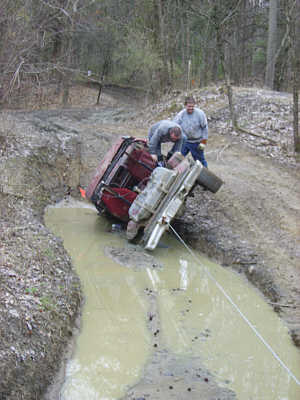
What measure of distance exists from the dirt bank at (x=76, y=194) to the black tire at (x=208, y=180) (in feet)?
3.21

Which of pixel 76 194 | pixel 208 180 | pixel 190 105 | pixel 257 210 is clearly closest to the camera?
pixel 208 180

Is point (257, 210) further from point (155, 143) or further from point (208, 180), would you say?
point (155, 143)

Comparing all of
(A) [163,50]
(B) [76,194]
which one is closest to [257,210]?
(B) [76,194]

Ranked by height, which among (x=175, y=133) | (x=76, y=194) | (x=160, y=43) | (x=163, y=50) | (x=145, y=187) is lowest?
(x=76, y=194)

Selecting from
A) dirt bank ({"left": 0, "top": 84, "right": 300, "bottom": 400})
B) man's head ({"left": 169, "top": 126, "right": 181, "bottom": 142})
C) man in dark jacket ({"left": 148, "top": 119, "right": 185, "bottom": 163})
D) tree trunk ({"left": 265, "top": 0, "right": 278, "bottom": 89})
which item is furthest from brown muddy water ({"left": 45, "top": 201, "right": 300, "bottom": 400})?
tree trunk ({"left": 265, "top": 0, "right": 278, "bottom": 89})

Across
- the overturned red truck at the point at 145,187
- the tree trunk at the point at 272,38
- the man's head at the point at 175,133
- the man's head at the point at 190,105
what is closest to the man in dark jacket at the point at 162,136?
the man's head at the point at 175,133

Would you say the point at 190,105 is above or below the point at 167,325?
above

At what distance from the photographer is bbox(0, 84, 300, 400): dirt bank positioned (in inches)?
184

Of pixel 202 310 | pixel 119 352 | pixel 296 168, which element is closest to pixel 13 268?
pixel 119 352

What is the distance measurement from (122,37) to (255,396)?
24.0 m

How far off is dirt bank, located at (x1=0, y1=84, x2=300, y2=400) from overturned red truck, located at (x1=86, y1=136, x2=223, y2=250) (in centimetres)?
114

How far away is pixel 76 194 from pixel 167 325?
19.9 ft

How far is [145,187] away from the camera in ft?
25.7

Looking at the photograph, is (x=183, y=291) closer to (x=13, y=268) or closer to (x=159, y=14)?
(x=13, y=268)
